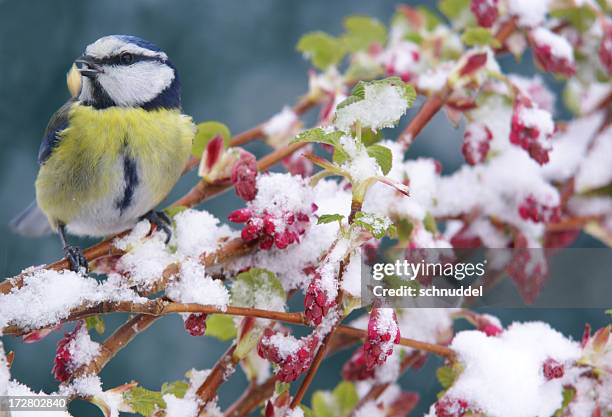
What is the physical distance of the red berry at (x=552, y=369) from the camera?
0.52 metres

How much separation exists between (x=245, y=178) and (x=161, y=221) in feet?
0.42

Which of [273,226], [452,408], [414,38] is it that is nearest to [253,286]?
[273,226]

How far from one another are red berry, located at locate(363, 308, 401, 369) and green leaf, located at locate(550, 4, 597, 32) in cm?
43

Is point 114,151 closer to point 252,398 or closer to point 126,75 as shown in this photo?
point 126,75

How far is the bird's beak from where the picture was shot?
610 millimetres

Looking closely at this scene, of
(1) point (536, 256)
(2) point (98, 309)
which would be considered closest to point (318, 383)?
(1) point (536, 256)

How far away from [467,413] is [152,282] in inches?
8.6

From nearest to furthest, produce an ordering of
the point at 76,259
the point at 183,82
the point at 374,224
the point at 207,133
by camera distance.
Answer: the point at 374,224, the point at 76,259, the point at 207,133, the point at 183,82

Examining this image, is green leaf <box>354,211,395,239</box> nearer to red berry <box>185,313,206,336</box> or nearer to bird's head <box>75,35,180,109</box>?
red berry <box>185,313,206,336</box>

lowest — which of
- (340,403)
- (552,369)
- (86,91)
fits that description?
(340,403)

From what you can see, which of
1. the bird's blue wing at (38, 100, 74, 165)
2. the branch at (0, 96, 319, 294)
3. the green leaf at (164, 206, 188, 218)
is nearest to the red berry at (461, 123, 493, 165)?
the branch at (0, 96, 319, 294)

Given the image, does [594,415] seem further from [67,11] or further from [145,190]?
[67,11]

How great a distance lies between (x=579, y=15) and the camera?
0.75m

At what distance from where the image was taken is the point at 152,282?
48cm
